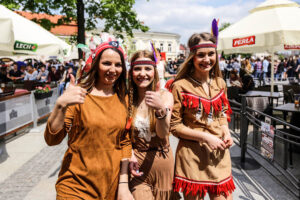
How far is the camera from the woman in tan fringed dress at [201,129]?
2.04 metres

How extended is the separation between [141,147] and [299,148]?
4438 mm

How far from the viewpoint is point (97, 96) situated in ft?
5.92

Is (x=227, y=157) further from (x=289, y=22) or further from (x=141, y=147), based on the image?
(x=289, y=22)

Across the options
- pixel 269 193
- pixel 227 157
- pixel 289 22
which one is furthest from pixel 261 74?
pixel 227 157

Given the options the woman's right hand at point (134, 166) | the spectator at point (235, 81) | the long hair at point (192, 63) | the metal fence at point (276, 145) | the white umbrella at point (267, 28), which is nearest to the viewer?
the woman's right hand at point (134, 166)

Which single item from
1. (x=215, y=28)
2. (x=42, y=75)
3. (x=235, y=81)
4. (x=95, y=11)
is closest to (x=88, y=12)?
(x=95, y=11)

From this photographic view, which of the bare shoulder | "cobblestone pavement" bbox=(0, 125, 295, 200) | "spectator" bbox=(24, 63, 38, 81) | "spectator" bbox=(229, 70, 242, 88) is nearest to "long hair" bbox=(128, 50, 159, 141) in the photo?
the bare shoulder

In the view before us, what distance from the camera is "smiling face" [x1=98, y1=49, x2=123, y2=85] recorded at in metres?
1.82

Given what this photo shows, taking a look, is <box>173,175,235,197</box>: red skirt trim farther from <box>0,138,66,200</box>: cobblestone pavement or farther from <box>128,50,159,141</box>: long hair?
→ <box>0,138,66,200</box>: cobblestone pavement

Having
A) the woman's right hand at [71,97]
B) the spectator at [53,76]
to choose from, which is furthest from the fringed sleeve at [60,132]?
the spectator at [53,76]

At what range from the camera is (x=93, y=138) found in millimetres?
1653

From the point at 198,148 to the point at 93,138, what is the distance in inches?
35.0

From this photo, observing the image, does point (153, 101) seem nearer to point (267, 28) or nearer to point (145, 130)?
point (145, 130)

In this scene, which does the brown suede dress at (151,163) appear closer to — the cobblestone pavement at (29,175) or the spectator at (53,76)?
the cobblestone pavement at (29,175)
